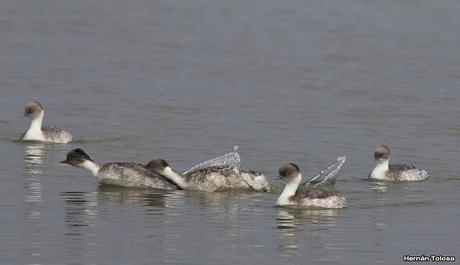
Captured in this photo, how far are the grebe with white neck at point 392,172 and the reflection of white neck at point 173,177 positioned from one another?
3075 mm

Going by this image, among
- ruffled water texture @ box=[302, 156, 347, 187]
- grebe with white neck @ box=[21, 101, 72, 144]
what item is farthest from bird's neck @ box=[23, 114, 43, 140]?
ruffled water texture @ box=[302, 156, 347, 187]

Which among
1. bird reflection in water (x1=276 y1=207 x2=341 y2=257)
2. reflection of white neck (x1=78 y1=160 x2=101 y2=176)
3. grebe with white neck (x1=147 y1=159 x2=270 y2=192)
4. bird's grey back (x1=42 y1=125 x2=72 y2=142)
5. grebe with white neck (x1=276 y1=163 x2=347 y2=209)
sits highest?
bird's grey back (x1=42 y1=125 x2=72 y2=142)

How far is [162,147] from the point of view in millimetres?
24172

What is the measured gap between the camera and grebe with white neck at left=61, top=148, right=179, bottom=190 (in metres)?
20.3

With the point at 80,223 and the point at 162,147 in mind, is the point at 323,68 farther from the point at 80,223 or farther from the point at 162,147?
the point at 80,223

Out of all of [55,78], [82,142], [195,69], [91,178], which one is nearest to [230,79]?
[195,69]

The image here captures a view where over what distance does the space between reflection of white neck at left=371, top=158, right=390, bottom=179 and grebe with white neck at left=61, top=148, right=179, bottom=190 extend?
327 cm

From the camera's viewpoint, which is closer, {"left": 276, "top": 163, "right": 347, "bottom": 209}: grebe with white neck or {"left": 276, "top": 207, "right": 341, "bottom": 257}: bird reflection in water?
{"left": 276, "top": 207, "right": 341, "bottom": 257}: bird reflection in water

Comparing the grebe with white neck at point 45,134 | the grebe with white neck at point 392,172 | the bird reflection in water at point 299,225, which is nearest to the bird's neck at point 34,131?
the grebe with white neck at point 45,134

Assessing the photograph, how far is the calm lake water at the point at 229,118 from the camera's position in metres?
16.2

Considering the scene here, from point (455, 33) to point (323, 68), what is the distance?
6854 mm

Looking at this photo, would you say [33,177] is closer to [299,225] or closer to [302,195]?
[302,195]

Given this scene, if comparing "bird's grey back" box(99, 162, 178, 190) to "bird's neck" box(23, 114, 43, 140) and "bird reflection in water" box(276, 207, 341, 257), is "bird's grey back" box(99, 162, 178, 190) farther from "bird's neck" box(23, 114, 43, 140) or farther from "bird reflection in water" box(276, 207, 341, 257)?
"bird's neck" box(23, 114, 43, 140)

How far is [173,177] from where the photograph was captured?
20.5 m
